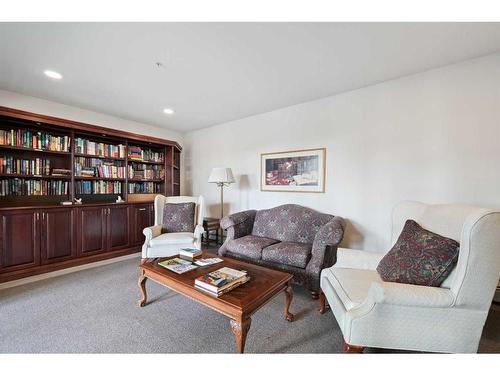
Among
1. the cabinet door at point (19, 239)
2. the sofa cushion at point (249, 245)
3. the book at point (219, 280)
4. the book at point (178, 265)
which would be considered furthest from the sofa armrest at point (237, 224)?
the cabinet door at point (19, 239)

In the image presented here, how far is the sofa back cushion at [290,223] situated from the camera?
2.76 meters

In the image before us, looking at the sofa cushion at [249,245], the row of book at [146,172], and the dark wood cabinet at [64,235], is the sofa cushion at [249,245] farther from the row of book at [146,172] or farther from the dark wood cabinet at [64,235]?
the row of book at [146,172]

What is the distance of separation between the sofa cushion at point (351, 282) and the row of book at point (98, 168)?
3.49m

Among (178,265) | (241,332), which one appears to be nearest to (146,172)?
(178,265)

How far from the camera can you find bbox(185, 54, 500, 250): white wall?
204 centimetres

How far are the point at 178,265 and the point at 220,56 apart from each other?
6.28ft

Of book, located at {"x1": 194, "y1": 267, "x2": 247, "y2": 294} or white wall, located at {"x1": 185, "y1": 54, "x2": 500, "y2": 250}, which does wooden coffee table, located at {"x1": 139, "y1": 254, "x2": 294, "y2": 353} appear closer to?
book, located at {"x1": 194, "y1": 267, "x2": 247, "y2": 294}

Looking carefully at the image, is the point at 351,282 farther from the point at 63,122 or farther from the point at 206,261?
the point at 63,122

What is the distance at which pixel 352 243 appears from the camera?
277 centimetres

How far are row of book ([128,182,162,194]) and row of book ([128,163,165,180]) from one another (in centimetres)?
19
